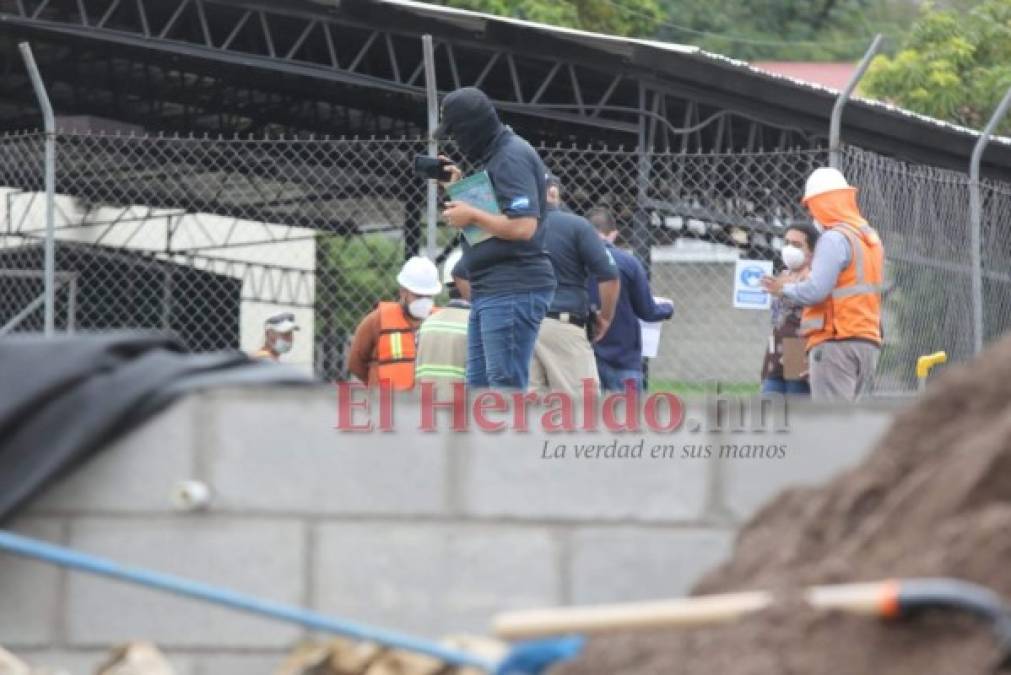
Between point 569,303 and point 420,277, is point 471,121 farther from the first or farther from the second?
point 420,277

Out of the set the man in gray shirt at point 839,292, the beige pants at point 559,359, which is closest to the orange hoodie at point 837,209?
the man in gray shirt at point 839,292

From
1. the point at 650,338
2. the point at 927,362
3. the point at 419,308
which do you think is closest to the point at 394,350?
the point at 419,308

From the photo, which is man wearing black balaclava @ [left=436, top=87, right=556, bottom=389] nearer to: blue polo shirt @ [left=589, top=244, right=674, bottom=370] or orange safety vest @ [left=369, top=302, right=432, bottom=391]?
blue polo shirt @ [left=589, top=244, right=674, bottom=370]

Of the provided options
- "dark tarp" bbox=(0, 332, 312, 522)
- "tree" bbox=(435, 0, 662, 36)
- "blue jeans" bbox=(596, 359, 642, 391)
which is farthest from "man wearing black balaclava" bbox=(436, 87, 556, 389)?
"tree" bbox=(435, 0, 662, 36)

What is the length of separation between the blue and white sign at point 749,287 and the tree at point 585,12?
1760cm

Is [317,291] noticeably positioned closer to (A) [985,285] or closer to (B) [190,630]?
(A) [985,285]

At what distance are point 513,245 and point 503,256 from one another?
0.06 meters

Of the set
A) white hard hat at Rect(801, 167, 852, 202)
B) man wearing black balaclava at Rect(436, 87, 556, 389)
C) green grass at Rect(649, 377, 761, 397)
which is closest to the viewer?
man wearing black balaclava at Rect(436, 87, 556, 389)

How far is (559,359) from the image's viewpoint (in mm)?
8445

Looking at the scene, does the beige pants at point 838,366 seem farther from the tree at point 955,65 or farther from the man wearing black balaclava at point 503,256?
the tree at point 955,65

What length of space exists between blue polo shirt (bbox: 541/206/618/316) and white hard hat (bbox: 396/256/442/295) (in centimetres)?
156

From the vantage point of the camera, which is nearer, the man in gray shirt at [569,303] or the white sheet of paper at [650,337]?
the man in gray shirt at [569,303]

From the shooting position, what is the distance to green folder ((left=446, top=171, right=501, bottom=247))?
7508mm

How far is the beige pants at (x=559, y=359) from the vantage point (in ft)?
27.7
